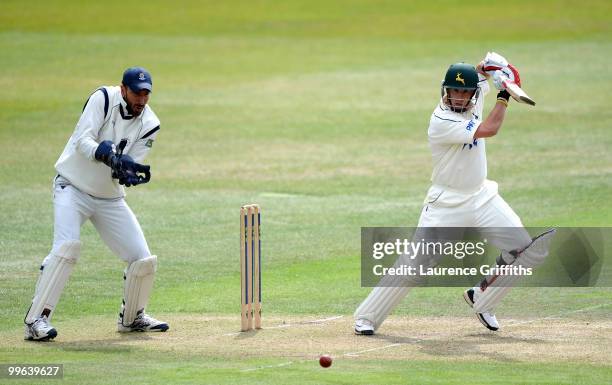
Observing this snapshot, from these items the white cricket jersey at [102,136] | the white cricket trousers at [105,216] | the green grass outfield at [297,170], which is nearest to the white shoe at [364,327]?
the green grass outfield at [297,170]

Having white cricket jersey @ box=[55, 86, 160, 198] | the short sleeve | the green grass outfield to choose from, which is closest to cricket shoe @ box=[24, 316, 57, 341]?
the green grass outfield

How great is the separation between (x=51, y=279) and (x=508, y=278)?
3680 millimetres

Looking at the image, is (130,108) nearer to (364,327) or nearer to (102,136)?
(102,136)

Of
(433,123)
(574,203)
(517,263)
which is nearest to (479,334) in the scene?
(517,263)

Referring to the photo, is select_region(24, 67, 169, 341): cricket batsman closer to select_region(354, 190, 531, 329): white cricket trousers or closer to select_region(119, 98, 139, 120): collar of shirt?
select_region(119, 98, 139, 120): collar of shirt

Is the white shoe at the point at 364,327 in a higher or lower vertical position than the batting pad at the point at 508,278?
lower

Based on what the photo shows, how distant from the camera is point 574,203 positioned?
16.3 meters

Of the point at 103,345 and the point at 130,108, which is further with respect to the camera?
the point at 130,108

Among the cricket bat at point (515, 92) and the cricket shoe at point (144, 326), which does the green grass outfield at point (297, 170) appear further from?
the cricket bat at point (515, 92)

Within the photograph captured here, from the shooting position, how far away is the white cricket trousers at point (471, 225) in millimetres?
9430

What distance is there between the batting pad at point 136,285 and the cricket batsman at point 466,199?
69.2 inches

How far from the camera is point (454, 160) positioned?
31.2 feet

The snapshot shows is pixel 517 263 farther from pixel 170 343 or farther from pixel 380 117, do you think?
pixel 380 117

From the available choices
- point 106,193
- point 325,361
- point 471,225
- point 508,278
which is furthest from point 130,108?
point 508,278
